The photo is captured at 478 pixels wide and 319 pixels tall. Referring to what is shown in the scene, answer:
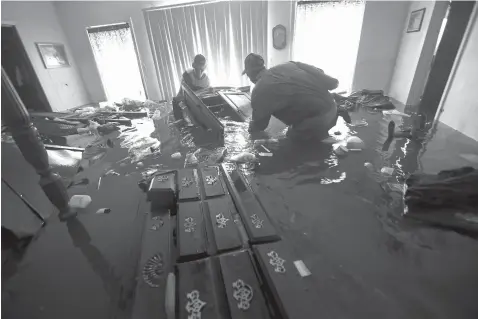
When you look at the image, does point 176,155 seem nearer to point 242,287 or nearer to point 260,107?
point 260,107

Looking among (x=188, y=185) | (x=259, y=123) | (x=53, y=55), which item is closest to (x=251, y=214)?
(x=188, y=185)

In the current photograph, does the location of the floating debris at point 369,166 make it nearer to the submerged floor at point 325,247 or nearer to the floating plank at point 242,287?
the submerged floor at point 325,247

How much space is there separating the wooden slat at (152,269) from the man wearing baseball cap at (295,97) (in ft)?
4.84

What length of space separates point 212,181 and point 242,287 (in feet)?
2.68

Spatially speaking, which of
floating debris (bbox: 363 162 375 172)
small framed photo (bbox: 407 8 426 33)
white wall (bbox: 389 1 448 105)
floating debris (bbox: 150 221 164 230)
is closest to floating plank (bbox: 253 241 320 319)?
floating debris (bbox: 150 221 164 230)

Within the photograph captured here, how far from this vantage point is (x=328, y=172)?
1.85 metres

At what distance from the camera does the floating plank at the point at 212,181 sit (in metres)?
1.53

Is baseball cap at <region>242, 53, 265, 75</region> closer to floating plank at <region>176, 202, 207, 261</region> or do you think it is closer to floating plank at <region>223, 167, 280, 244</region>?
floating plank at <region>223, 167, 280, 244</region>

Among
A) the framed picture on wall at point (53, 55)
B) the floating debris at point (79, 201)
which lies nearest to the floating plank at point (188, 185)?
the floating debris at point (79, 201)

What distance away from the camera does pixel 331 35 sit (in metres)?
5.16

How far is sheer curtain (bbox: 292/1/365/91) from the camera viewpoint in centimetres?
489

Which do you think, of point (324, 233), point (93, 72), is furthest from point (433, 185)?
point (93, 72)

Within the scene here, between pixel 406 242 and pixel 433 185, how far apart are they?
0.46m

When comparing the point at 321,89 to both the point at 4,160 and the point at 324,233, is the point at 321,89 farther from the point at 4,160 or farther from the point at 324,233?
the point at 4,160
